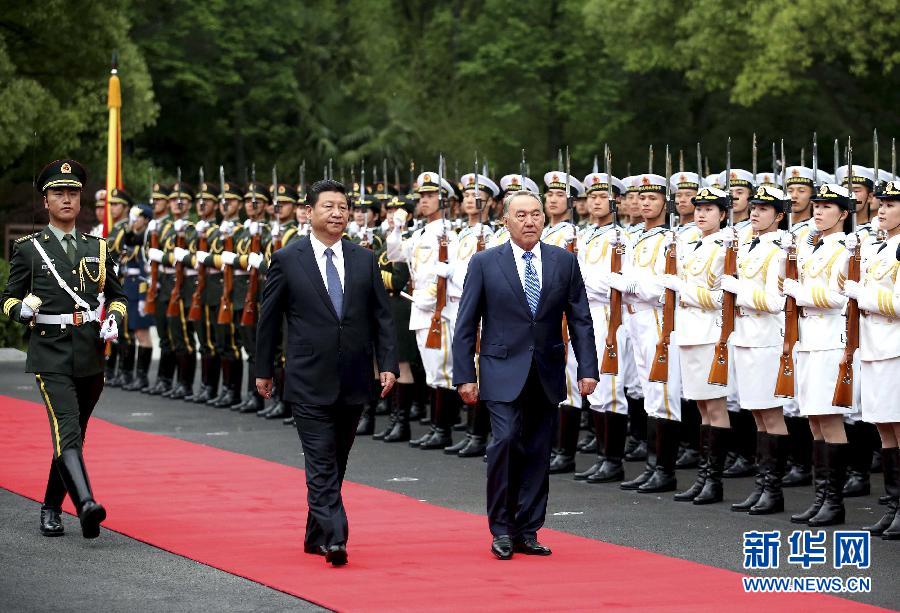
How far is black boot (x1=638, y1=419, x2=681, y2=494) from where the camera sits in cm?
1129

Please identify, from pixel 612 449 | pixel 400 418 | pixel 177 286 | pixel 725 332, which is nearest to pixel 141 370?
pixel 177 286

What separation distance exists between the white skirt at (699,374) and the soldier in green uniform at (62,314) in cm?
361

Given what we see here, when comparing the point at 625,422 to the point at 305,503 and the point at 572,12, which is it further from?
the point at 572,12

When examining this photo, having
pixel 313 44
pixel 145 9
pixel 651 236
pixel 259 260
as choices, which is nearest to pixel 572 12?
pixel 313 44

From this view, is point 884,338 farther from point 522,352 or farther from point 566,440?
point 566,440

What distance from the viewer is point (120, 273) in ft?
63.0

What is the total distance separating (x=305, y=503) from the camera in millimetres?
10664

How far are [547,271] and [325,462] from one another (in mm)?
1523

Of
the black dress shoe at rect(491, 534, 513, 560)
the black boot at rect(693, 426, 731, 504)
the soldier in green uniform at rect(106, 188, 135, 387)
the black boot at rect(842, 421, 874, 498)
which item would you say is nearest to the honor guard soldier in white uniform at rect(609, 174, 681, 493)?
the black boot at rect(693, 426, 731, 504)

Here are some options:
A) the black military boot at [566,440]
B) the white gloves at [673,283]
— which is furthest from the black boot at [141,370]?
the white gloves at [673,283]

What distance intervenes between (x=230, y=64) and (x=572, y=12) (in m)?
8.58

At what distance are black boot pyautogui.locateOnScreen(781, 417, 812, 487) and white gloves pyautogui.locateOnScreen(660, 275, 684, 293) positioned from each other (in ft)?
5.10

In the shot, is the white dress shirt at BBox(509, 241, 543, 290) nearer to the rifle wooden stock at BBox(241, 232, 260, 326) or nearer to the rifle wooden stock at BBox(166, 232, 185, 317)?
the rifle wooden stock at BBox(241, 232, 260, 326)

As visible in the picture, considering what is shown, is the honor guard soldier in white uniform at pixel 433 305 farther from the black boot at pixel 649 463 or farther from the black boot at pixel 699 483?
the black boot at pixel 699 483
